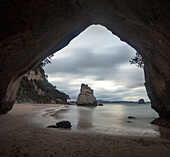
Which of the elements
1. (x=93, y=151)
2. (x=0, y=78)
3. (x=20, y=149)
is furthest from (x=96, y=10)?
(x=20, y=149)

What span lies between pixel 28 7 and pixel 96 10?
317cm

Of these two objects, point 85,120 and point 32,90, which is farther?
point 32,90

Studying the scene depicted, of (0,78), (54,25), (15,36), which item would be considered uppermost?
(54,25)

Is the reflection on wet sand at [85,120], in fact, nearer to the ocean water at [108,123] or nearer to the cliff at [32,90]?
the ocean water at [108,123]

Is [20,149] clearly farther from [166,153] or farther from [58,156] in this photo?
[166,153]

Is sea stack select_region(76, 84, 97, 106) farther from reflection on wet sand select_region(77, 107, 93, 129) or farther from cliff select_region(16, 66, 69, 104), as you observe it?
reflection on wet sand select_region(77, 107, 93, 129)

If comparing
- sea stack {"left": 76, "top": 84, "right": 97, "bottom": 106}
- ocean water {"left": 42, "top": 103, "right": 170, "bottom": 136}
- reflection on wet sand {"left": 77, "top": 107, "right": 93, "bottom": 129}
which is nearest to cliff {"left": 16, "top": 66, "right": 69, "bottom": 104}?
sea stack {"left": 76, "top": 84, "right": 97, "bottom": 106}

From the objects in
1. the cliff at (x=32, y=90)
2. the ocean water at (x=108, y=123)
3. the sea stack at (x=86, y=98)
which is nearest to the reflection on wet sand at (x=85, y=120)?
the ocean water at (x=108, y=123)

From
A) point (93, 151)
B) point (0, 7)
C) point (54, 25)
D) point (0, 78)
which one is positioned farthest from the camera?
point (0, 78)

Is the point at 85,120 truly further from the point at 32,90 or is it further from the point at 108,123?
the point at 32,90

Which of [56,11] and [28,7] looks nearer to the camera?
[28,7]

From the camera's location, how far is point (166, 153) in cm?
386

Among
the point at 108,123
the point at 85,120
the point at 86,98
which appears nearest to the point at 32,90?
the point at 86,98

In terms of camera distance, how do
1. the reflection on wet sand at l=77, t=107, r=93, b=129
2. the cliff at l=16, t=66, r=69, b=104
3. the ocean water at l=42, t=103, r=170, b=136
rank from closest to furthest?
the ocean water at l=42, t=103, r=170, b=136 → the reflection on wet sand at l=77, t=107, r=93, b=129 → the cliff at l=16, t=66, r=69, b=104
